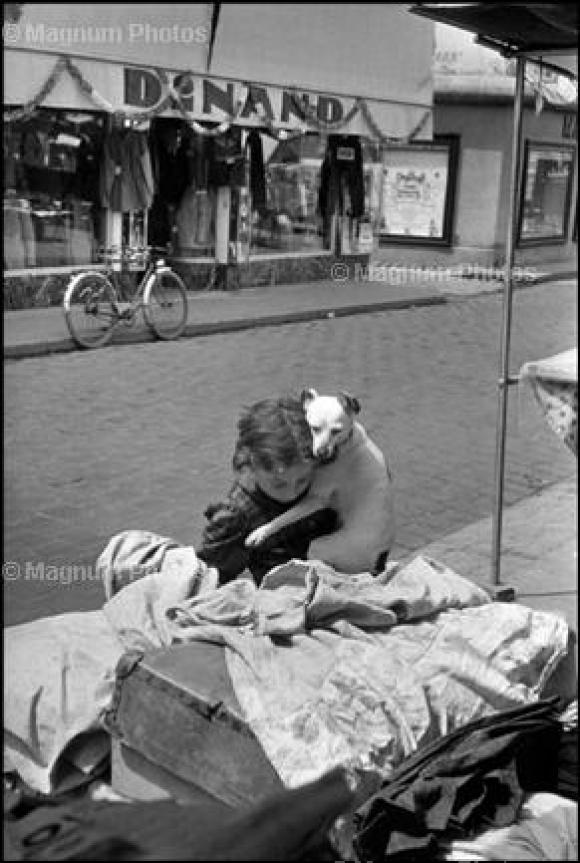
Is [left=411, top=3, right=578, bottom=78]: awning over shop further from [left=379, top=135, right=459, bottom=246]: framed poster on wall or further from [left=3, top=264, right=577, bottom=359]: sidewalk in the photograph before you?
[left=379, top=135, right=459, bottom=246]: framed poster on wall

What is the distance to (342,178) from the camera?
16.3 meters

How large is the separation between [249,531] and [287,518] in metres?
0.14

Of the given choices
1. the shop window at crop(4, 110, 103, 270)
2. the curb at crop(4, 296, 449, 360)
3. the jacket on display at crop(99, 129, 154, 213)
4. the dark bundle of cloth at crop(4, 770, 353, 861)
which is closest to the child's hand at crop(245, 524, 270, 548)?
the dark bundle of cloth at crop(4, 770, 353, 861)

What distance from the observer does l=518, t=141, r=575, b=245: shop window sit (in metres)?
19.6

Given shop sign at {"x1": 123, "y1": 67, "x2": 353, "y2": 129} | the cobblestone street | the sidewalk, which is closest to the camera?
the cobblestone street

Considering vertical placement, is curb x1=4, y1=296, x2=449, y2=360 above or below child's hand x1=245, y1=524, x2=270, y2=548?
below

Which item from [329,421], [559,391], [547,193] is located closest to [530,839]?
[559,391]

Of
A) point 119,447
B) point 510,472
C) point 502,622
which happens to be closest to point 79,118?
point 119,447

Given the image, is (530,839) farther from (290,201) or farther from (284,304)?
(290,201)

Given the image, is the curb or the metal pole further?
the curb

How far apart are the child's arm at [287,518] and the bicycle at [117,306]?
7.32 m

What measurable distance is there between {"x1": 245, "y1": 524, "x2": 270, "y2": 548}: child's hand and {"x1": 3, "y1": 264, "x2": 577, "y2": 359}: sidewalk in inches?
→ 247

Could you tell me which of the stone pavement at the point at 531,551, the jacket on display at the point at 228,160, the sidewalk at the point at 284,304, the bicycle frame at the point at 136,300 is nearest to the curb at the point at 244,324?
the sidewalk at the point at 284,304

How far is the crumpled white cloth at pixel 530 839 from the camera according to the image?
96.5 inches
